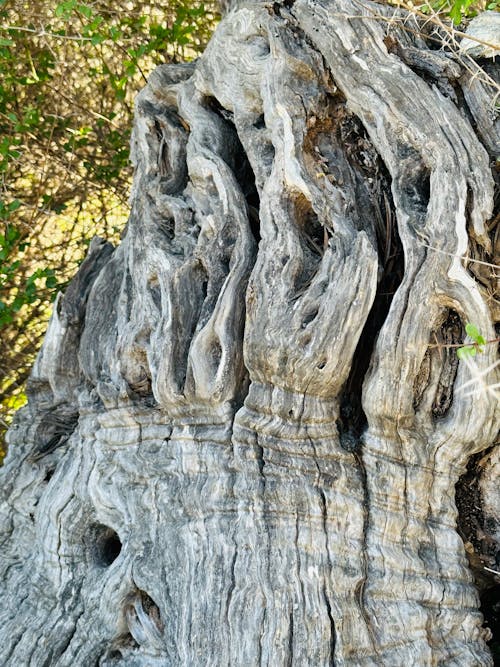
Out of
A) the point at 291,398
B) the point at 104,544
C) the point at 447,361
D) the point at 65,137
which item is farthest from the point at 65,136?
the point at 447,361

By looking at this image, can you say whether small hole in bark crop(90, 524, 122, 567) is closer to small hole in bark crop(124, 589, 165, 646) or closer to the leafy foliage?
small hole in bark crop(124, 589, 165, 646)

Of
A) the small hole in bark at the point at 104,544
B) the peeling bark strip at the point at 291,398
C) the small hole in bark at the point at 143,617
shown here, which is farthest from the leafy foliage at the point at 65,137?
the small hole in bark at the point at 143,617

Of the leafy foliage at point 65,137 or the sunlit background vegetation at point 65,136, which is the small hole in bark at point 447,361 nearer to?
the sunlit background vegetation at point 65,136

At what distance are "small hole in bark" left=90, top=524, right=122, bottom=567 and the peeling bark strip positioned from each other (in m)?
0.01

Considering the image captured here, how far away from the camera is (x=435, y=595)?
3400mm

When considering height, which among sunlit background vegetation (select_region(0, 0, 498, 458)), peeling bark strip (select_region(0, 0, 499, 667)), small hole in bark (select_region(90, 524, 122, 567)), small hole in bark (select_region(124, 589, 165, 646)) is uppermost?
sunlit background vegetation (select_region(0, 0, 498, 458))

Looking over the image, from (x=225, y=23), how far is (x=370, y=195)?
137 cm

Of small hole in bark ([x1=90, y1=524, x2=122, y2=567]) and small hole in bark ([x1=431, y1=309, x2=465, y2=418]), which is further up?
small hole in bark ([x1=431, y1=309, x2=465, y2=418])

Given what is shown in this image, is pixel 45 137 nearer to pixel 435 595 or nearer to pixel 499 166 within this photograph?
pixel 499 166

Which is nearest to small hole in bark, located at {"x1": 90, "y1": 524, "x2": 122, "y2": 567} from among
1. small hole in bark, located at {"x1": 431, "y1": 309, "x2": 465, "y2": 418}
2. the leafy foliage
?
small hole in bark, located at {"x1": 431, "y1": 309, "x2": 465, "y2": 418}

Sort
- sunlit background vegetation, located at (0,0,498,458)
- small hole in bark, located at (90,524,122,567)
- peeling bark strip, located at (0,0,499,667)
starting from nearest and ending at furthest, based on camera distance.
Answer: peeling bark strip, located at (0,0,499,667) < small hole in bark, located at (90,524,122,567) < sunlit background vegetation, located at (0,0,498,458)

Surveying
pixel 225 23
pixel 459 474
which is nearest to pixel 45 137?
pixel 225 23

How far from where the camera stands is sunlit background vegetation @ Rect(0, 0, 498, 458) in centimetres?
651

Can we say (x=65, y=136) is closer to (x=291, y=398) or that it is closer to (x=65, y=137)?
(x=65, y=137)
